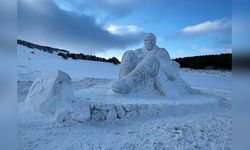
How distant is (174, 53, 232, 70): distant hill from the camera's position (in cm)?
1046

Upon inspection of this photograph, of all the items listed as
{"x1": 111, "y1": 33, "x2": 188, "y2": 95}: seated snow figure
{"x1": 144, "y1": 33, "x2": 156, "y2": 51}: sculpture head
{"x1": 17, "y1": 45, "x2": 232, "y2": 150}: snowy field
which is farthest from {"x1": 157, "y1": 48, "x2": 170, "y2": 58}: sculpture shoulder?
{"x1": 17, "y1": 45, "x2": 232, "y2": 150}: snowy field

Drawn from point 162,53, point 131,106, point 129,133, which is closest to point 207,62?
point 162,53

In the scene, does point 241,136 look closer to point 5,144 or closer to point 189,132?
point 5,144

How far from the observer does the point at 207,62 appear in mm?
11445

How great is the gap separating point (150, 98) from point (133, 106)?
80 cm

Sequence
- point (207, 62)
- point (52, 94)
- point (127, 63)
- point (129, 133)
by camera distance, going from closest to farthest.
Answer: point (129, 133) < point (52, 94) < point (127, 63) < point (207, 62)

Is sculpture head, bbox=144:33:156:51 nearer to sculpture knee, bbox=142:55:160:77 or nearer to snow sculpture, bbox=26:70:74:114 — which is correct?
sculpture knee, bbox=142:55:160:77

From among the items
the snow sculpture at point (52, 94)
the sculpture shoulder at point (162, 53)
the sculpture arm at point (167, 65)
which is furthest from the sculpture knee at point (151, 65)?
the snow sculpture at point (52, 94)

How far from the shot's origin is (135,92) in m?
4.44

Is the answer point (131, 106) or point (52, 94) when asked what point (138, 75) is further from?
point (52, 94)

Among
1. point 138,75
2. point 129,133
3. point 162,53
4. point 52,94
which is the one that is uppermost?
point 162,53

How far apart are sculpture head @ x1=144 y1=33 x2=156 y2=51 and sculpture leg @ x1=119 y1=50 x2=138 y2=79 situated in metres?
0.53

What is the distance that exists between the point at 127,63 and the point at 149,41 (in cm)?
81

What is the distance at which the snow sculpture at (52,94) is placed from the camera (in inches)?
124
